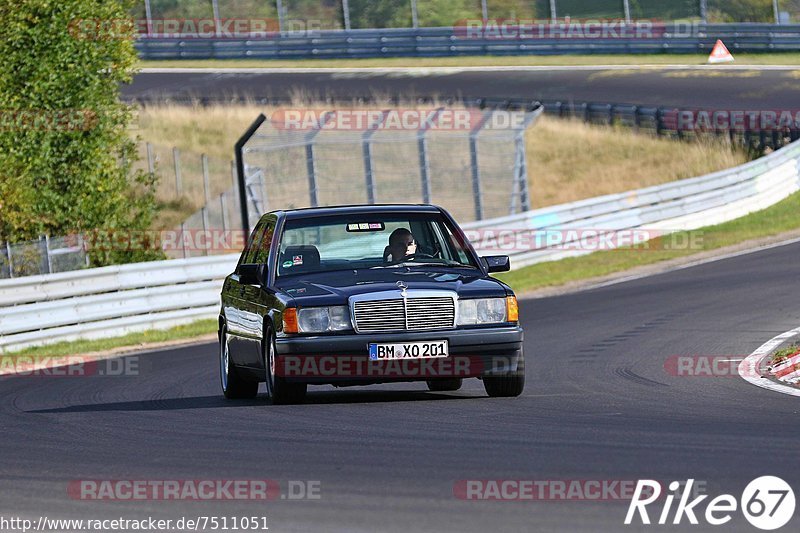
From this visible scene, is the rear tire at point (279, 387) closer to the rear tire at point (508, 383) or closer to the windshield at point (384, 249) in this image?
the windshield at point (384, 249)

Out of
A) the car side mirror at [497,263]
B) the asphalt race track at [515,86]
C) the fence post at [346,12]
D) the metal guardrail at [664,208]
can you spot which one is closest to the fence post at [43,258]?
the metal guardrail at [664,208]

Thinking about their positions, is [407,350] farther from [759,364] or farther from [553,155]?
[553,155]

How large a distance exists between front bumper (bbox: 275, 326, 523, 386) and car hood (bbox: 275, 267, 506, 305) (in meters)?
0.29

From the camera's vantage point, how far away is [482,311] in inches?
416

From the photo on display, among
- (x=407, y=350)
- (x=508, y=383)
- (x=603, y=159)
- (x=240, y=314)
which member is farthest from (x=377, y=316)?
(x=603, y=159)

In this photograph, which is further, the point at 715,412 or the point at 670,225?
the point at 670,225

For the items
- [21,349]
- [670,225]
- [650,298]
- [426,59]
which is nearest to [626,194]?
[670,225]

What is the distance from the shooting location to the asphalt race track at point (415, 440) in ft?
21.9

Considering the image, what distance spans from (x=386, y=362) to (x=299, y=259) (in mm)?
1618

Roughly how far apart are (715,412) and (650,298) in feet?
36.2

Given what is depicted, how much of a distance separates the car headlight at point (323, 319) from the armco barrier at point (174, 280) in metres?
10.0

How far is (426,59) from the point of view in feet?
172

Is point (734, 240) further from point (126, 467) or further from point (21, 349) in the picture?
point (126, 467)

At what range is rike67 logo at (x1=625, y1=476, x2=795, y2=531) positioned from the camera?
6074 millimetres
